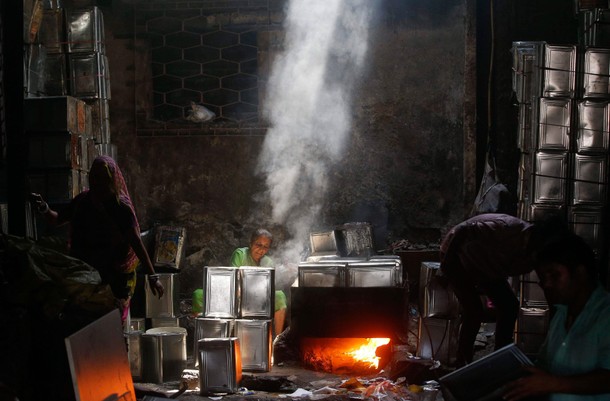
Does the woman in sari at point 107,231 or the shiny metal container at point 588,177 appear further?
the shiny metal container at point 588,177

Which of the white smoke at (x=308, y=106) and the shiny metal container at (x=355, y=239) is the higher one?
the white smoke at (x=308, y=106)

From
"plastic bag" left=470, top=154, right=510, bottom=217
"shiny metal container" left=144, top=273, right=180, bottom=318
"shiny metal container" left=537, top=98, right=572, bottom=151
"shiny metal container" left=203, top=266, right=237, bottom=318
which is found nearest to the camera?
"shiny metal container" left=537, top=98, right=572, bottom=151

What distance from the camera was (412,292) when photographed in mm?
9539

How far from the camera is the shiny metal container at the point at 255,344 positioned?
8.05 metres

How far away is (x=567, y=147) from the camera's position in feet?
23.1

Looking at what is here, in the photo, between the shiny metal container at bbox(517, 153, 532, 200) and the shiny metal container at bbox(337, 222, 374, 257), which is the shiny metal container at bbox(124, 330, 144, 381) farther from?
the shiny metal container at bbox(517, 153, 532, 200)

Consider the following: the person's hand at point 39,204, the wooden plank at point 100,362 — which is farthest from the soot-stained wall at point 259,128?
the wooden plank at point 100,362

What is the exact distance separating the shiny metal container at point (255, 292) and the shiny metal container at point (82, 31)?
11.0 feet

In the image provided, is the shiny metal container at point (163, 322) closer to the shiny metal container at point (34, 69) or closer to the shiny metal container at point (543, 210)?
the shiny metal container at point (34, 69)

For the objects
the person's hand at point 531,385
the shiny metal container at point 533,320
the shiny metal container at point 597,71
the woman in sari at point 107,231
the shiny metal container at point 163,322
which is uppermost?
the shiny metal container at point 597,71

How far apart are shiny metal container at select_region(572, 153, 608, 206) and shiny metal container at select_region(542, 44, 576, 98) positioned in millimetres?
705

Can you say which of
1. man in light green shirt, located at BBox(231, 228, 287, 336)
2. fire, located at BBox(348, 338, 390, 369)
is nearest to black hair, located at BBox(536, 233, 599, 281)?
A: fire, located at BBox(348, 338, 390, 369)

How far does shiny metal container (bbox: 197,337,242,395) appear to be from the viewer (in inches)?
279

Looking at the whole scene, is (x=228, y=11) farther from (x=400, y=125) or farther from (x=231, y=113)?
→ (x=400, y=125)
